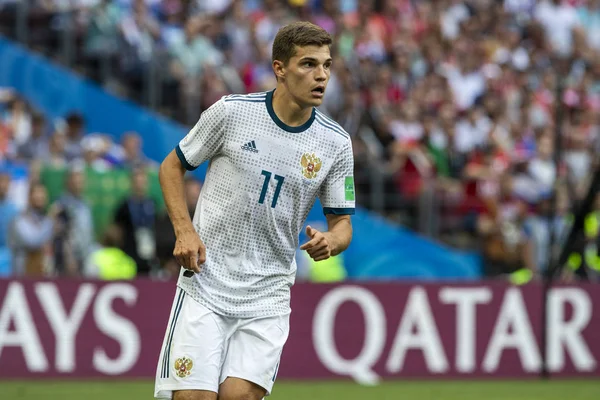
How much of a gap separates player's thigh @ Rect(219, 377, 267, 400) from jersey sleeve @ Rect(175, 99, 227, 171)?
1.11 m

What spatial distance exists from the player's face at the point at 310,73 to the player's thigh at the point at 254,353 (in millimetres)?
1155

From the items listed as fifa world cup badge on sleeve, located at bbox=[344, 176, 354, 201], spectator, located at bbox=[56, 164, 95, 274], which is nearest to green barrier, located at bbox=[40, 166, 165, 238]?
spectator, located at bbox=[56, 164, 95, 274]

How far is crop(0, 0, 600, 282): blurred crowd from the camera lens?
15781 mm

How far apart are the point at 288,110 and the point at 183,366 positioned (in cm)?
140

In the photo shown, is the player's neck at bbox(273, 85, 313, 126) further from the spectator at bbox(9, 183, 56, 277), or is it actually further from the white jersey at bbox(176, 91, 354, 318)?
the spectator at bbox(9, 183, 56, 277)

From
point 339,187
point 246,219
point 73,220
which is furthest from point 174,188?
point 73,220

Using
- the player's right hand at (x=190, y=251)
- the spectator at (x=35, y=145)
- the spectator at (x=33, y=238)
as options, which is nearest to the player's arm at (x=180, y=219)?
the player's right hand at (x=190, y=251)

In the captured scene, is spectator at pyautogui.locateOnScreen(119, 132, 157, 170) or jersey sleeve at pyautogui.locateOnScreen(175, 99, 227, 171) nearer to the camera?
jersey sleeve at pyautogui.locateOnScreen(175, 99, 227, 171)

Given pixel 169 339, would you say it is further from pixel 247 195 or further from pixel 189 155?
pixel 189 155

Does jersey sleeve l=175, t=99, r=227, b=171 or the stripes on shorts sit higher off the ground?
jersey sleeve l=175, t=99, r=227, b=171

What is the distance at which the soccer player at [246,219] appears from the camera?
641 centimetres

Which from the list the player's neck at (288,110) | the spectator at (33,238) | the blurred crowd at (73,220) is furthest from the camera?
the blurred crowd at (73,220)

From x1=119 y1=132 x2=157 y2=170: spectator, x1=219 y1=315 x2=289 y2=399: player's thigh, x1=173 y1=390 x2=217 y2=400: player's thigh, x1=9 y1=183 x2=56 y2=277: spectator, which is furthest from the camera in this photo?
x1=119 y1=132 x2=157 y2=170: spectator

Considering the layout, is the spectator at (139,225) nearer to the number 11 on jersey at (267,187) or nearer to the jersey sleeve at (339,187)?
the jersey sleeve at (339,187)
